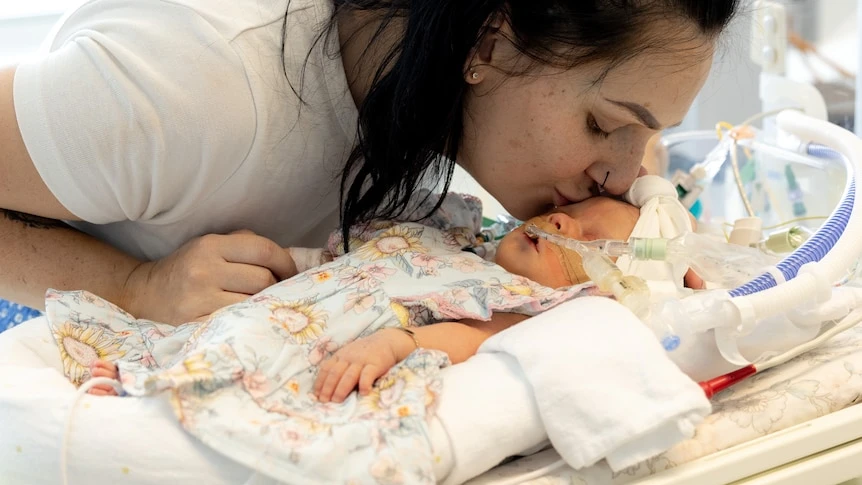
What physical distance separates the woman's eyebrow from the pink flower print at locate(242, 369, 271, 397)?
1.97 feet

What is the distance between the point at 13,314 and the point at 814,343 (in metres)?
1.41

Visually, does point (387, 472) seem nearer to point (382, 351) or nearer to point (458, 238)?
point (382, 351)

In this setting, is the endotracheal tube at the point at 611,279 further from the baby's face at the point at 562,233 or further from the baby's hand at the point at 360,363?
the baby's hand at the point at 360,363

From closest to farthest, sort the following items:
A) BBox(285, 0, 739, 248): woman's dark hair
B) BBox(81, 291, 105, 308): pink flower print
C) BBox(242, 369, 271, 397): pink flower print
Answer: BBox(242, 369, 271, 397): pink flower print
BBox(285, 0, 739, 248): woman's dark hair
BBox(81, 291, 105, 308): pink flower print

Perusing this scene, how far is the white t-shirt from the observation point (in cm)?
108

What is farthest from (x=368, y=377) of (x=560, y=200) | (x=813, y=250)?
→ (x=813, y=250)

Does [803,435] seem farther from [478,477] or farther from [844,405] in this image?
[478,477]

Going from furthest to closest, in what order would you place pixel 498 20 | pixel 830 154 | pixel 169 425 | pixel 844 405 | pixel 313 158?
1. pixel 830 154
2. pixel 313 158
3. pixel 498 20
4. pixel 844 405
5. pixel 169 425

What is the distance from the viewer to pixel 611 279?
3.67 feet

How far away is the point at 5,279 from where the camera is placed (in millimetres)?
1330

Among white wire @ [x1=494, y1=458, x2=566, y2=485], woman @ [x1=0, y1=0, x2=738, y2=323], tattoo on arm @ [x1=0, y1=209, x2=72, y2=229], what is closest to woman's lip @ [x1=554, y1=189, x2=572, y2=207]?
woman @ [x1=0, y1=0, x2=738, y2=323]

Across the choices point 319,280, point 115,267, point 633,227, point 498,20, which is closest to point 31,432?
point 319,280

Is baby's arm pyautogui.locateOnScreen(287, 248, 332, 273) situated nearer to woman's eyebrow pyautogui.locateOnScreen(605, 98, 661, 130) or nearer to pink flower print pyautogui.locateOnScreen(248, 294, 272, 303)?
pink flower print pyautogui.locateOnScreen(248, 294, 272, 303)

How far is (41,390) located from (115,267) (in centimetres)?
46
